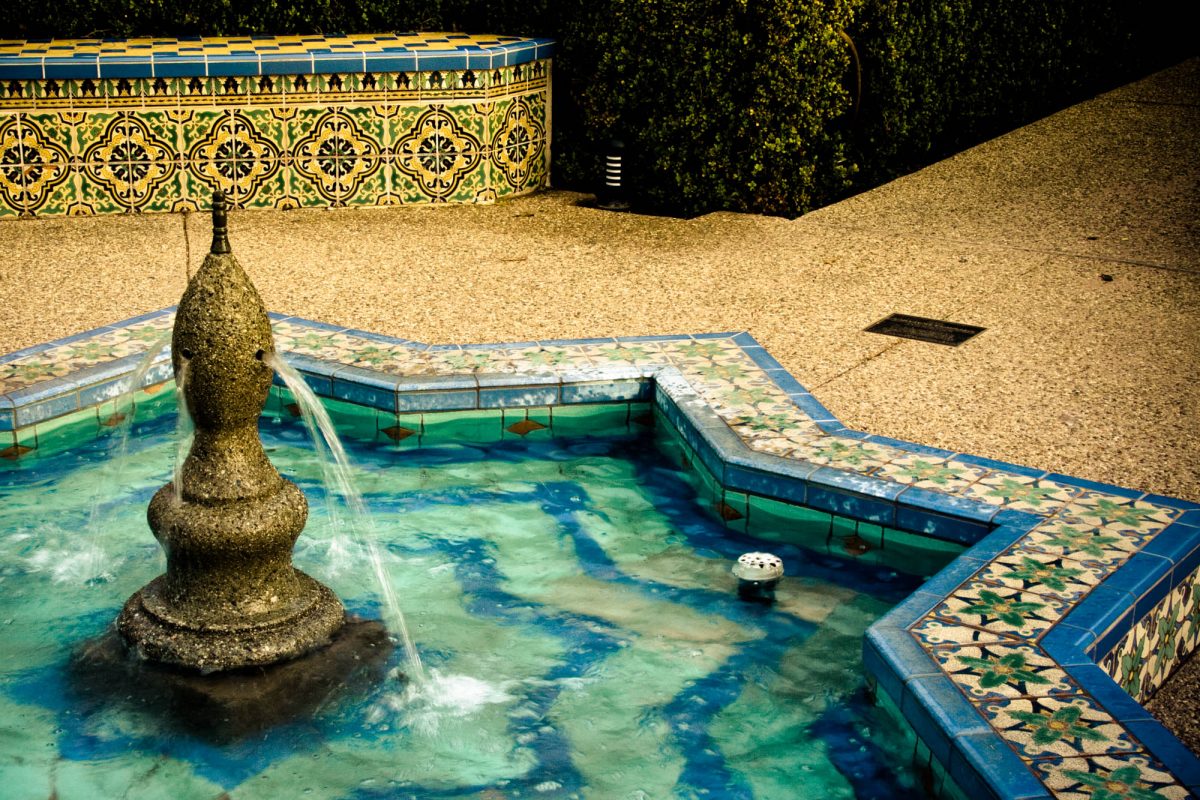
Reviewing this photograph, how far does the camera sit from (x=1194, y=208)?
30.7 feet

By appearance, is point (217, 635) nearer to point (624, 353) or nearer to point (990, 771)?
point (990, 771)

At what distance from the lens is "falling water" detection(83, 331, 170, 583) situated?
17.0 ft

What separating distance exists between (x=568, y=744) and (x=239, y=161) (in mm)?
6341

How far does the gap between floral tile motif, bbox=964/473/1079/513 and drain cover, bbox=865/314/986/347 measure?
72.9 inches

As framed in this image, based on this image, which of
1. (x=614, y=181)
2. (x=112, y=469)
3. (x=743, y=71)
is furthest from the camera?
(x=614, y=181)

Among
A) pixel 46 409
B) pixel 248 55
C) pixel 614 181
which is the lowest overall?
pixel 46 409

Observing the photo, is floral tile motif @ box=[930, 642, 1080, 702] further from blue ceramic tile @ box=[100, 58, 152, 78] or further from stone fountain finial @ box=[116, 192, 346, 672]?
blue ceramic tile @ box=[100, 58, 152, 78]

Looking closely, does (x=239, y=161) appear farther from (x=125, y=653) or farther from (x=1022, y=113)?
(x=1022, y=113)

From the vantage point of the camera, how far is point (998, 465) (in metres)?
5.43

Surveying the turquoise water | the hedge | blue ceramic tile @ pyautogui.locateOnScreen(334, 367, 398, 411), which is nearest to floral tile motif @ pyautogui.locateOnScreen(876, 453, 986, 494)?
the turquoise water

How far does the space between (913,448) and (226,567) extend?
280 centimetres

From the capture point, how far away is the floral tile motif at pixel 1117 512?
491 cm

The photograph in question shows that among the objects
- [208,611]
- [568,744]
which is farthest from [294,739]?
[568,744]

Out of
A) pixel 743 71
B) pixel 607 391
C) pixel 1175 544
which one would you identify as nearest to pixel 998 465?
pixel 1175 544
